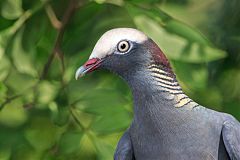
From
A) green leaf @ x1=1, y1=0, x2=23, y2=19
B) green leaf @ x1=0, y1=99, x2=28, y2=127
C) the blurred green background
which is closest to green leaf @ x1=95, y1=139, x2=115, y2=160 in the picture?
the blurred green background

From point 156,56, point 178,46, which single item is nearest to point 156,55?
point 156,56

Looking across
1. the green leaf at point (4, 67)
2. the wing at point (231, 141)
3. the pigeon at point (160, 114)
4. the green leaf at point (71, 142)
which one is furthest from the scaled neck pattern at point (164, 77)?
the green leaf at point (4, 67)

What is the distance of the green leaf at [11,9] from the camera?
8.09 ft

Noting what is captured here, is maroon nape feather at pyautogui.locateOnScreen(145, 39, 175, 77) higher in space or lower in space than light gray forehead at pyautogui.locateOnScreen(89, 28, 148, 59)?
lower

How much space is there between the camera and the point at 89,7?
8.09 ft

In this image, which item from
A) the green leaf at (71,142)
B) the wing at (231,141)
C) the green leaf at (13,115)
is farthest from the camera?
the green leaf at (13,115)

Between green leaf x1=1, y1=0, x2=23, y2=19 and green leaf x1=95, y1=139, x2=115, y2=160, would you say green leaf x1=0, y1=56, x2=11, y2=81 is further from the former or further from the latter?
green leaf x1=95, y1=139, x2=115, y2=160

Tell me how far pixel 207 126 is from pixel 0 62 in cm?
101

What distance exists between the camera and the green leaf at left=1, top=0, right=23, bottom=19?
2.47m

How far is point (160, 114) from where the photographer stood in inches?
65.1

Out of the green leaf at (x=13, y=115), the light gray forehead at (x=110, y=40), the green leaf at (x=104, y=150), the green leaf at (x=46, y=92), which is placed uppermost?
the light gray forehead at (x=110, y=40)

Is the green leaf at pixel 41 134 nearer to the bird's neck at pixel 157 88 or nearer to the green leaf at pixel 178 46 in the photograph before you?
the green leaf at pixel 178 46

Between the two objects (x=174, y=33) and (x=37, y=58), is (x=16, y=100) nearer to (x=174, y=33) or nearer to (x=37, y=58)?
(x=37, y=58)

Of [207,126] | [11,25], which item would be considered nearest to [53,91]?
[11,25]
